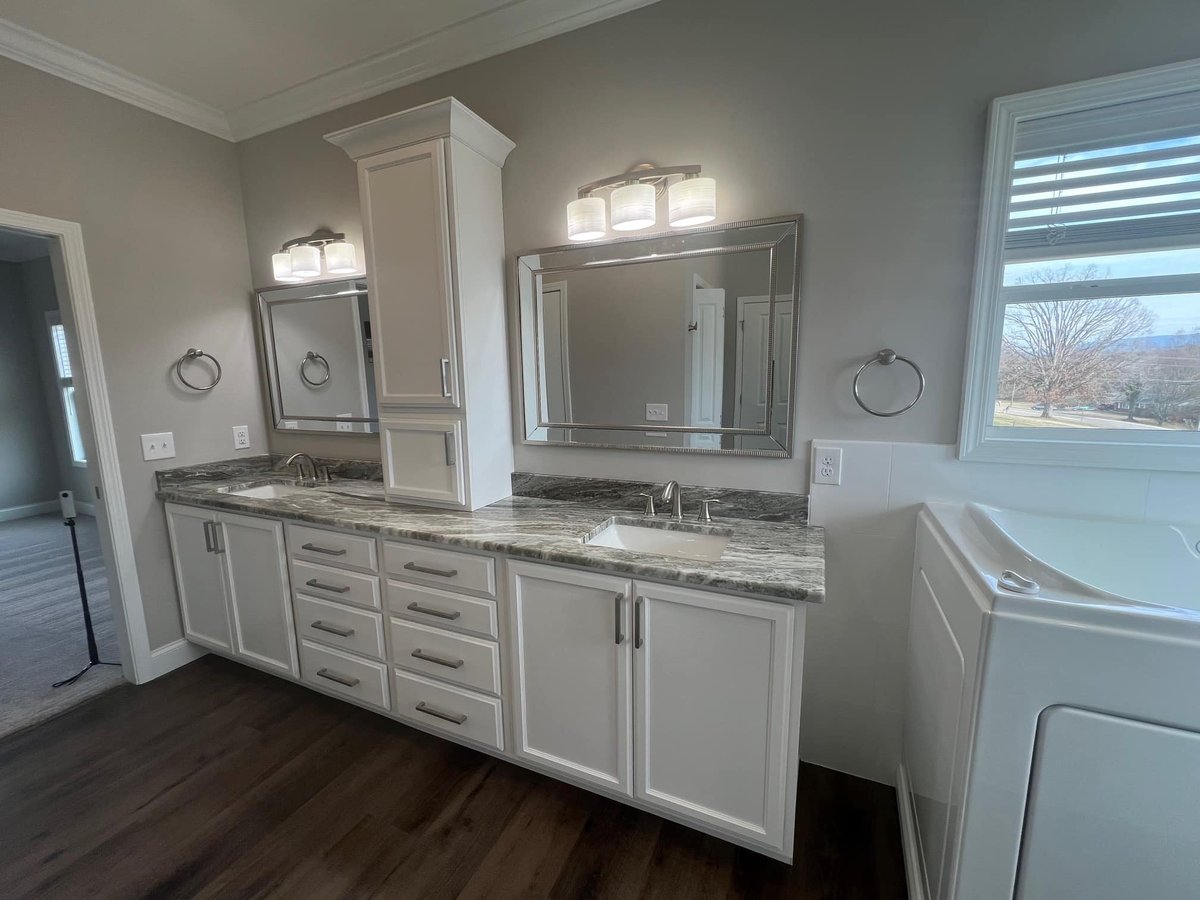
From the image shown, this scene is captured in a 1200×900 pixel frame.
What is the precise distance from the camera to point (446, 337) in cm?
180

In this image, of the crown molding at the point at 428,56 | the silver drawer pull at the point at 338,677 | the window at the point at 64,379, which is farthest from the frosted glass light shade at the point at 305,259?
the window at the point at 64,379

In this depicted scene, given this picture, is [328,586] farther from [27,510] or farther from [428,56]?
[27,510]

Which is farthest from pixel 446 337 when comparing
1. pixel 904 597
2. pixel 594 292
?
pixel 904 597

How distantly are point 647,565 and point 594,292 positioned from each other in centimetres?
110

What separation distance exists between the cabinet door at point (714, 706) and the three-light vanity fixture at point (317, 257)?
215 centimetres

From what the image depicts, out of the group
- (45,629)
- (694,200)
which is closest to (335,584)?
(694,200)

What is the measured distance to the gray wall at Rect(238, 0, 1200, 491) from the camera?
1.33 metres

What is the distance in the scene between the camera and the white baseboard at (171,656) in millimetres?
2354

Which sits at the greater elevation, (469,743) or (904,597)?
(904,597)

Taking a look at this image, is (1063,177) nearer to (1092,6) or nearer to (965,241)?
(965,241)

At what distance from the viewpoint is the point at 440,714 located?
69.8 inches

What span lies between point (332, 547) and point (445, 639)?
605mm

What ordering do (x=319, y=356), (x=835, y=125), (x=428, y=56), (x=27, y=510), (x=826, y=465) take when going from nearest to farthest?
(x=835, y=125), (x=826, y=465), (x=428, y=56), (x=319, y=356), (x=27, y=510)

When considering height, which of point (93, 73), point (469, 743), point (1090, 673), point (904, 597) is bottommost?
point (469, 743)
